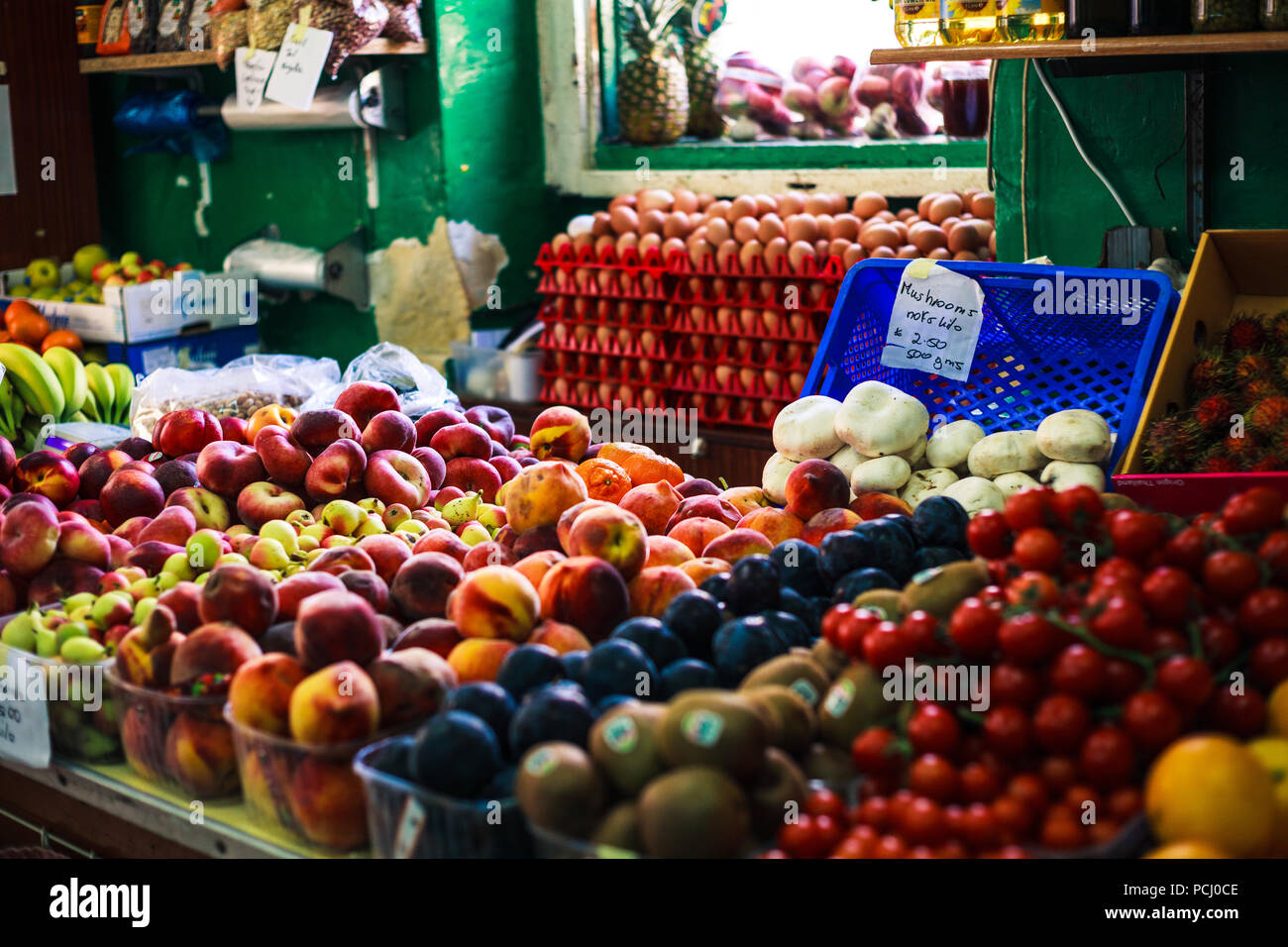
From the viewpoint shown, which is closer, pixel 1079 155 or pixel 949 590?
pixel 949 590

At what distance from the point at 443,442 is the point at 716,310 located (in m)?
1.71

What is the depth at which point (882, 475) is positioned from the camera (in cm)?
201

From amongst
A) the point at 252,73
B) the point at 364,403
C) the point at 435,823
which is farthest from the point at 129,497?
the point at 252,73

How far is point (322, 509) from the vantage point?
1985 mm

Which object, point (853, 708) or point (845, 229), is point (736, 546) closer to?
point (853, 708)

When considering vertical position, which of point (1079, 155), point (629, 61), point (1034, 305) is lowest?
point (1034, 305)

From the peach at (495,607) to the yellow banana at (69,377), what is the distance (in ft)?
6.80

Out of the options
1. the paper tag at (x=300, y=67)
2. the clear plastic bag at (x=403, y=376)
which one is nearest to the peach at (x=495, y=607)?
the clear plastic bag at (x=403, y=376)

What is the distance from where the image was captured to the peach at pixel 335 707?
122cm

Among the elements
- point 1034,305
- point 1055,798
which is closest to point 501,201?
point 1034,305

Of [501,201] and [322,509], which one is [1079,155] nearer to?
[322,509]

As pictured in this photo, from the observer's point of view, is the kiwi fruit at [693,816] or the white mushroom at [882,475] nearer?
the kiwi fruit at [693,816]

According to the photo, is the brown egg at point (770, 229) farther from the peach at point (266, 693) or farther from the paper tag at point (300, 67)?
the peach at point (266, 693)

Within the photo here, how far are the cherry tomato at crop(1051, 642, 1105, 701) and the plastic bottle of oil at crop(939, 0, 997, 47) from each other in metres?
1.81
